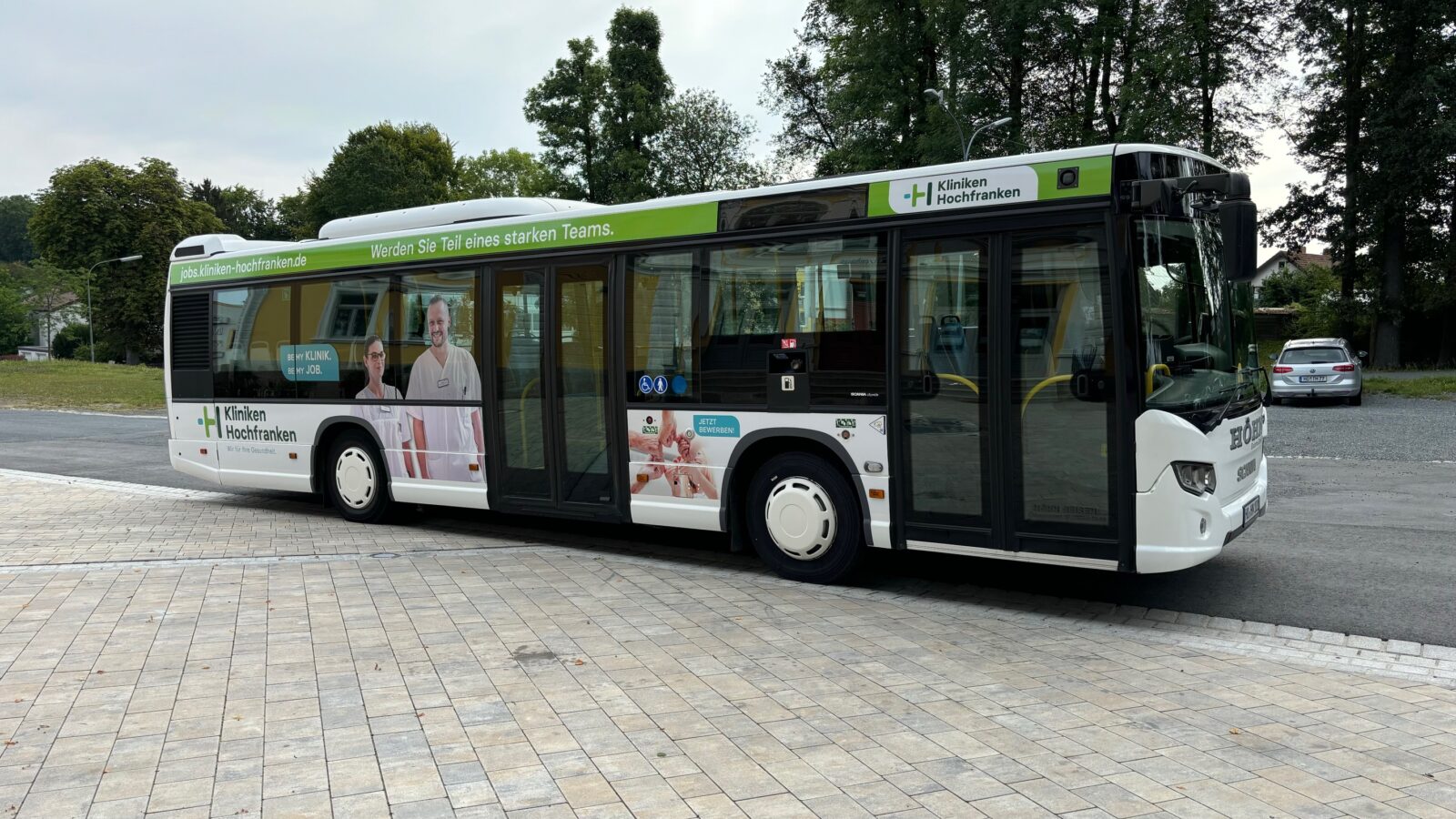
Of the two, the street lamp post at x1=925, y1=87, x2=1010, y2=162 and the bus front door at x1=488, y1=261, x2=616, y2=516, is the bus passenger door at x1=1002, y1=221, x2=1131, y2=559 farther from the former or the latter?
the street lamp post at x1=925, y1=87, x2=1010, y2=162

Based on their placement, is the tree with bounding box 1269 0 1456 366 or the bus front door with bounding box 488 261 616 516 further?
the tree with bounding box 1269 0 1456 366

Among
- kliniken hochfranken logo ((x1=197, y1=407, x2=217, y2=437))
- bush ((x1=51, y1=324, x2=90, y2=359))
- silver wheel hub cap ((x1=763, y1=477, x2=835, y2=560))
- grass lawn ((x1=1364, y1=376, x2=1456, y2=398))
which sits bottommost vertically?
silver wheel hub cap ((x1=763, y1=477, x2=835, y2=560))

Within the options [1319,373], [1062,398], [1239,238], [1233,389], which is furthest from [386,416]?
[1319,373]

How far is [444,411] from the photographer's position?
9586 millimetres

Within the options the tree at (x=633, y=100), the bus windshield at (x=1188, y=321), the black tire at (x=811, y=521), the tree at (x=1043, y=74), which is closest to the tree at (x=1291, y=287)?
the tree at (x=1043, y=74)

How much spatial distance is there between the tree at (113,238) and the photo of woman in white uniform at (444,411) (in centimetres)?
6188

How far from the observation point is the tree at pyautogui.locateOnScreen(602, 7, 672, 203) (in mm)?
44625

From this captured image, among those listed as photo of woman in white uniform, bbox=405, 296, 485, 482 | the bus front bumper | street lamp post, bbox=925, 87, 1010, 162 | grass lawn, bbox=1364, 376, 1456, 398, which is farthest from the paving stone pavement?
street lamp post, bbox=925, 87, 1010, 162

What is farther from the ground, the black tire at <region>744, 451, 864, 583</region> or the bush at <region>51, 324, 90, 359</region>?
the bush at <region>51, 324, 90, 359</region>

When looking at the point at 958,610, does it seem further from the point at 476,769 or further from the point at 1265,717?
the point at 476,769

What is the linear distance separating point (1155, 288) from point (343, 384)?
292 inches

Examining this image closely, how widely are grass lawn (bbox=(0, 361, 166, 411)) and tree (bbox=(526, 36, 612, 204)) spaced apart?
18.6 m

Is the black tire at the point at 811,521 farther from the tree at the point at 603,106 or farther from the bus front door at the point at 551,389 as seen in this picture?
the tree at the point at 603,106

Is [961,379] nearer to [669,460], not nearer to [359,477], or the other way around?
[669,460]
